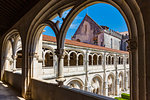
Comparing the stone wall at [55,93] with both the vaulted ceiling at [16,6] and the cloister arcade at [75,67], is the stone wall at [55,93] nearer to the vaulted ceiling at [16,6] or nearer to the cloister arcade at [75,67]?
the vaulted ceiling at [16,6]

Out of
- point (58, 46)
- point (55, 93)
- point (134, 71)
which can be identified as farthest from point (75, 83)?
point (134, 71)

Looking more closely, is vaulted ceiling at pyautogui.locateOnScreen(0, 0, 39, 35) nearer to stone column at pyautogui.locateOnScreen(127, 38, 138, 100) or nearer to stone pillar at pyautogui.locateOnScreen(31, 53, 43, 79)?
stone pillar at pyautogui.locateOnScreen(31, 53, 43, 79)

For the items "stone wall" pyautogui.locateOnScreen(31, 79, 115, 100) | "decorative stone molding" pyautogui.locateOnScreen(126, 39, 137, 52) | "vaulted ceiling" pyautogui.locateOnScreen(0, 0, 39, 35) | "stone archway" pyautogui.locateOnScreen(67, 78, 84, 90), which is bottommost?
"stone archway" pyautogui.locateOnScreen(67, 78, 84, 90)

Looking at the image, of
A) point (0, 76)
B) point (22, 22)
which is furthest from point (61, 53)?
point (0, 76)

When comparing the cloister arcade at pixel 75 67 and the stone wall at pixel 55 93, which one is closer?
the stone wall at pixel 55 93

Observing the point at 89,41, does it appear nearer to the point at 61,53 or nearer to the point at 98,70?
the point at 98,70

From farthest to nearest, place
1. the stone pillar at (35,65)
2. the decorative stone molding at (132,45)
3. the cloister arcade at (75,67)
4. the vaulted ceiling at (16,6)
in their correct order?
the cloister arcade at (75,67), the stone pillar at (35,65), the vaulted ceiling at (16,6), the decorative stone molding at (132,45)

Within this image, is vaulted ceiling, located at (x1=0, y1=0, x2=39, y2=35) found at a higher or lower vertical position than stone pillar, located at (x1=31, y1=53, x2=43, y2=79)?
higher

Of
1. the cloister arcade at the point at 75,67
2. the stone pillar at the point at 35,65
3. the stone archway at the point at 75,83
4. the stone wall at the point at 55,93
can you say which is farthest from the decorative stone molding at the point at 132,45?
the stone archway at the point at 75,83

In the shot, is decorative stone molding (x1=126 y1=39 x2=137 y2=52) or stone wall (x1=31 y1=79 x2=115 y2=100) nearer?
decorative stone molding (x1=126 y1=39 x2=137 y2=52)

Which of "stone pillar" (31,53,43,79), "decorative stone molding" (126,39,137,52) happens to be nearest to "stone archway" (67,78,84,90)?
"stone pillar" (31,53,43,79)

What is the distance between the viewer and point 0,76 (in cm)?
701

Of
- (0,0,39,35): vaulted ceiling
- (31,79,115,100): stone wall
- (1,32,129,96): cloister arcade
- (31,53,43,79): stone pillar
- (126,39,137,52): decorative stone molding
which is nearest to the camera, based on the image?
(126,39,137,52): decorative stone molding

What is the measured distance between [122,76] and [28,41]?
63.0ft
